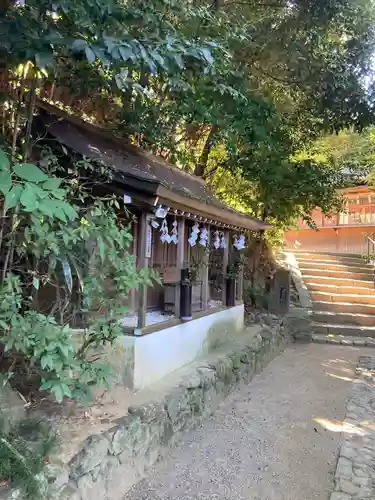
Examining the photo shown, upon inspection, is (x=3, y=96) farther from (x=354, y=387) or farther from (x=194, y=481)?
(x=354, y=387)

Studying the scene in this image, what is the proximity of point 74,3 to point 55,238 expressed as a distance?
5.42 ft

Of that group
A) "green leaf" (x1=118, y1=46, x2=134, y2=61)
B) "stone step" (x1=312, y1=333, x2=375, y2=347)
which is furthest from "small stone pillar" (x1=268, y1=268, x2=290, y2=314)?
"green leaf" (x1=118, y1=46, x2=134, y2=61)

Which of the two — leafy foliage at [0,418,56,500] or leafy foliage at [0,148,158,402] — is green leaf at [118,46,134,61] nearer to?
leafy foliage at [0,148,158,402]

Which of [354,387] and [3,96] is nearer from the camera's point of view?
[3,96]

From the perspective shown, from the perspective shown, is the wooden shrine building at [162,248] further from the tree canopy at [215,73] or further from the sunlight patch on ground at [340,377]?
the sunlight patch on ground at [340,377]

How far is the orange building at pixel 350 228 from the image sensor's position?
62.0ft

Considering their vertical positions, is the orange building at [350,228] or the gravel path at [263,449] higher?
the orange building at [350,228]

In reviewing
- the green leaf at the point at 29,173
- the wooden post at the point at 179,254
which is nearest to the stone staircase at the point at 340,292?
the wooden post at the point at 179,254

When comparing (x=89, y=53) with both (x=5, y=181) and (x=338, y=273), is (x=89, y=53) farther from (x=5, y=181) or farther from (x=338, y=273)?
(x=338, y=273)

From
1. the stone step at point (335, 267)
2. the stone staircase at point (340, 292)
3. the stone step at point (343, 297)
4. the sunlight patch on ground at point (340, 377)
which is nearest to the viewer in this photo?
the sunlight patch on ground at point (340, 377)

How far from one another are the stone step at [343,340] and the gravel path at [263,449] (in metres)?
2.81

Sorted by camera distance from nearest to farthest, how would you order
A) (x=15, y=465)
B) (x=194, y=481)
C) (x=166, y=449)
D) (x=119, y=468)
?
(x=15, y=465), (x=119, y=468), (x=194, y=481), (x=166, y=449)

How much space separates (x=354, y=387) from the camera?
289 inches

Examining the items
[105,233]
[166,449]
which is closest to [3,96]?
[105,233]
